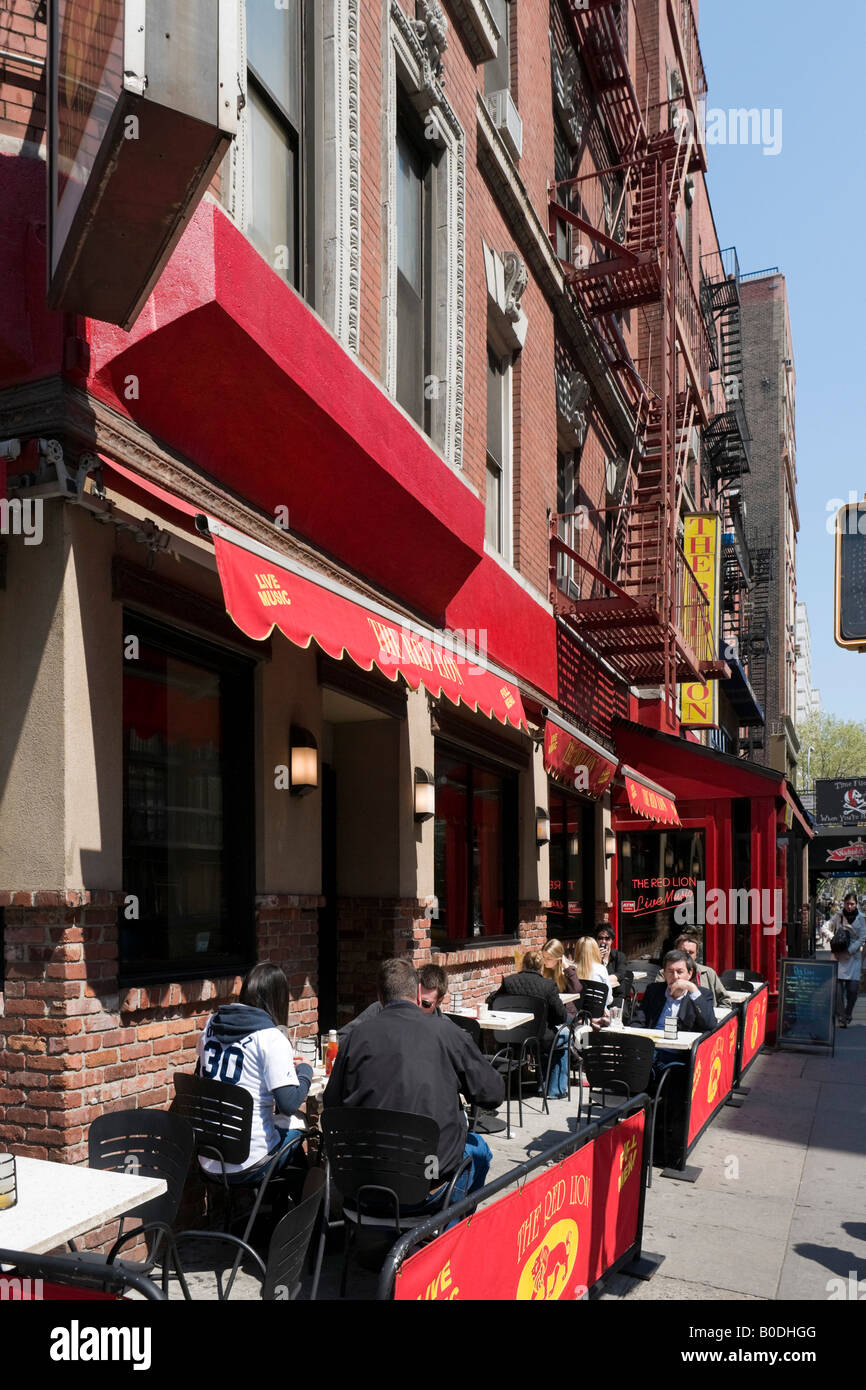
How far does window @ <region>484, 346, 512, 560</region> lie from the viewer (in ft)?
43.1

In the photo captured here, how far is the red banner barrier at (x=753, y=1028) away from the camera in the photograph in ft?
40.6

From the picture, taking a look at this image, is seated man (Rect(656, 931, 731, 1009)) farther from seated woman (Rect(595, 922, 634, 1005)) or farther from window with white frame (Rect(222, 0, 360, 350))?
window with white frame (Rect(222, 0, 360, 350))

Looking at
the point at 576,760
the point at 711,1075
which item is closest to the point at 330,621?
the point at 711,1075

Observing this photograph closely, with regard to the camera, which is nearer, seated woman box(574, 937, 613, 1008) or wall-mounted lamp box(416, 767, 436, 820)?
wall-mounted lamp box(416, 767, 436, 820)

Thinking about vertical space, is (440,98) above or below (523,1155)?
above

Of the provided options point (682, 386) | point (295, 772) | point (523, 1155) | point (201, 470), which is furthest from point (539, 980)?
point (682, 386)

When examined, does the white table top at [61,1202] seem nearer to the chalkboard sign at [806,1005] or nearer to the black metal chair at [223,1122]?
the black metal chair at [223,1122]

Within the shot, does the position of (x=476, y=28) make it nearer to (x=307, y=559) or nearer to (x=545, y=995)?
(x=307, y=559)

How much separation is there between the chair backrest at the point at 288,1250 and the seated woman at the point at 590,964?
8215 mm

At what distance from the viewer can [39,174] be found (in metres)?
5.57

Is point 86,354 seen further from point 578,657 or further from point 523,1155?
point 578,657

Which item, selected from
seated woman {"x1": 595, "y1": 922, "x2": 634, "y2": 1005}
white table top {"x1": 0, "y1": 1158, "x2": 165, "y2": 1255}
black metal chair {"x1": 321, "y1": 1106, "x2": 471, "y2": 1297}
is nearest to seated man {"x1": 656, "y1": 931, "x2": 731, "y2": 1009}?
seated woman {"x1": 595, "y1": 922, "x2": 634, "y2": 1005}

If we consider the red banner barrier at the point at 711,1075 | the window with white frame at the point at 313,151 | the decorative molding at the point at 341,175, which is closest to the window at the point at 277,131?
the window with white frame at the point at 313,151
